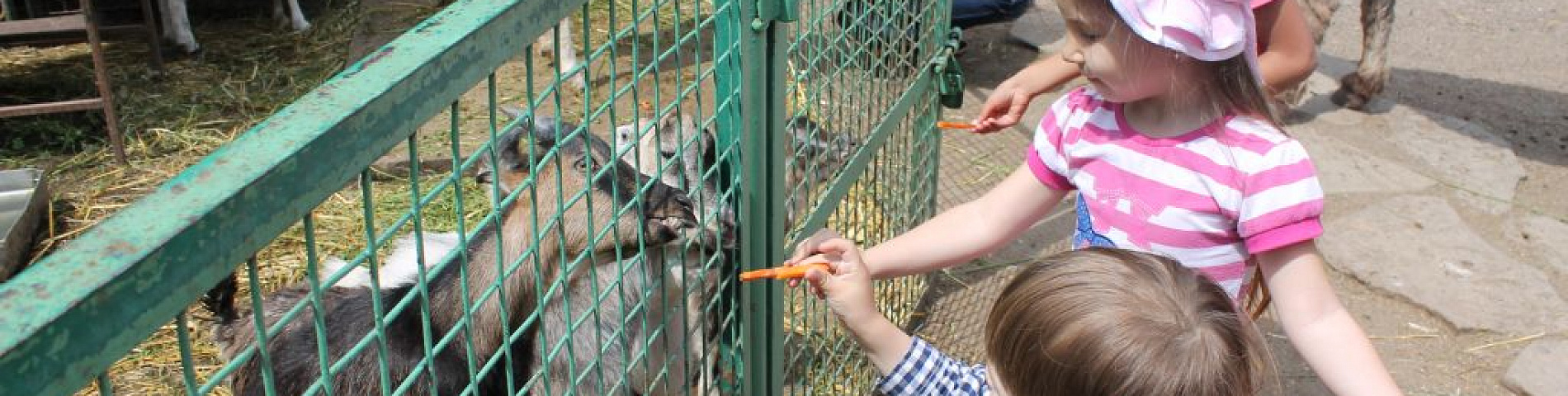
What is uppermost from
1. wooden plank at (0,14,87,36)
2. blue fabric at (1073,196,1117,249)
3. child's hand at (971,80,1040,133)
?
child's hand at (971,80,1040,133)

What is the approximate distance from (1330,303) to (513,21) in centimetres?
136

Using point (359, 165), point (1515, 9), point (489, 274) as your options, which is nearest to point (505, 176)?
point (489, 274)

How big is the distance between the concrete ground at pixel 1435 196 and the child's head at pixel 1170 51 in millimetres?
1936

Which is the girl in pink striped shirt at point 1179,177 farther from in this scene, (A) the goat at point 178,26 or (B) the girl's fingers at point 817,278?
(A) the goat at point 178,26

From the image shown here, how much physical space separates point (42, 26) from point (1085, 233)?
503cm

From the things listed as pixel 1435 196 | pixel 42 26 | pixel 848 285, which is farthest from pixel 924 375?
pixel 42 26

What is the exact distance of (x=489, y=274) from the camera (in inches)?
93.4

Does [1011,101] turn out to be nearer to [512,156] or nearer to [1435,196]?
[512,156]

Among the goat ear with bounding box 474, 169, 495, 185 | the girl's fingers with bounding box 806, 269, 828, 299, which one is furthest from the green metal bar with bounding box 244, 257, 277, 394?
the goat ear with bounding box 474, 169, 495, 185

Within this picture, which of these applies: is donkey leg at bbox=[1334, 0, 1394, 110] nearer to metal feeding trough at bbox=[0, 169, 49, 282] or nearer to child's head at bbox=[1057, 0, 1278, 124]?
child's head at bbox=[1057, 0, 1278, 124]

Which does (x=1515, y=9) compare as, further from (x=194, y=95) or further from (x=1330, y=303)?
(x=194, y=95)

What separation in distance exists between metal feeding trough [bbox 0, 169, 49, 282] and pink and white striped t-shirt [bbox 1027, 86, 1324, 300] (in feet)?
11.7

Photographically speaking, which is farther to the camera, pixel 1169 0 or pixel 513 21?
pixel 1169 0

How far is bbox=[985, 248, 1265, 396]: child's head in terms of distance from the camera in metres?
1.61
